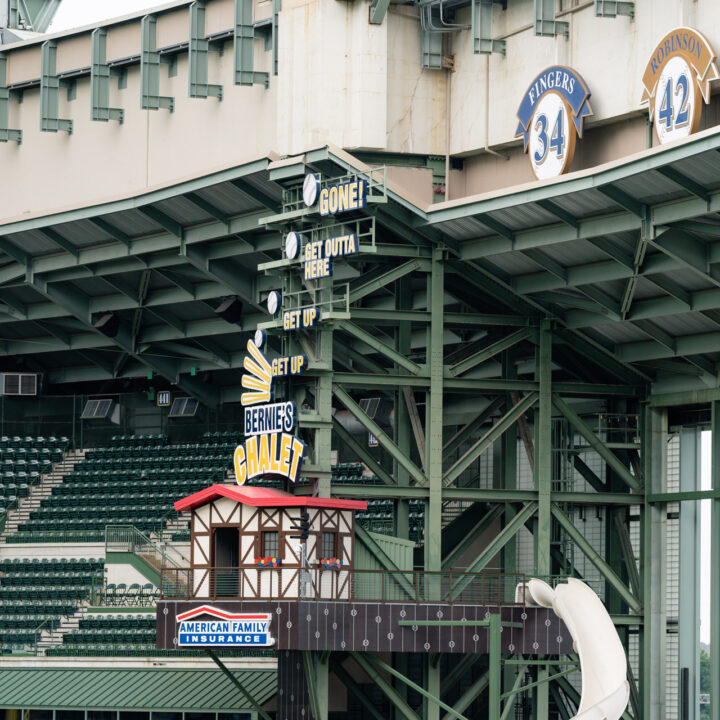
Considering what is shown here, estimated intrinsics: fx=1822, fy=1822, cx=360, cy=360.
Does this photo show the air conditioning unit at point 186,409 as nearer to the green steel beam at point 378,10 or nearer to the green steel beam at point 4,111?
the green steel beam at point 4,111

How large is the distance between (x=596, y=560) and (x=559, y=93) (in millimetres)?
12608

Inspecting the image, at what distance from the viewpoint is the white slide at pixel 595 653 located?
3688cm

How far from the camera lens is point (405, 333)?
48.9 metres

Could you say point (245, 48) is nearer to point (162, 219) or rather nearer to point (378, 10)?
point (162, 219)

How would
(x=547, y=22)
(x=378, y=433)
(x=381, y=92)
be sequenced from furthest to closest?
(x=381, y=92), (x=378, y=433), (x=547, y=22)

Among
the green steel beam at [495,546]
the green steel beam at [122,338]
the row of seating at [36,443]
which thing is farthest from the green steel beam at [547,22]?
the row of seating at [36,443]

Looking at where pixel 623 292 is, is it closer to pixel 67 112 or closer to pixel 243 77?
pixel 243 77

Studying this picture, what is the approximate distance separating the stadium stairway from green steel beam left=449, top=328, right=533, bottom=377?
1980 centimetres

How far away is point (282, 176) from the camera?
47125 millimetres

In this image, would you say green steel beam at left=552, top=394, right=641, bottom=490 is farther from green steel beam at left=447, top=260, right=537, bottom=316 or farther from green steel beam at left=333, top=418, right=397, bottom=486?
green steel beam at left=333, top=418, right=397, bottom=486

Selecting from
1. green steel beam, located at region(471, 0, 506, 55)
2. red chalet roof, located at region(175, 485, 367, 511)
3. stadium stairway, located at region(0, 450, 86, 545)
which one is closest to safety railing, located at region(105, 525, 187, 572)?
stadium stairway, located at region(0, 450, 86, 545)

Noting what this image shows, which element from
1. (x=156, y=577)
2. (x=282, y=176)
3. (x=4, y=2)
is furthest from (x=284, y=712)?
(x=4, y=2)

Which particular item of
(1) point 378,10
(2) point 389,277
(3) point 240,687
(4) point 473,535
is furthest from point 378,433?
(1) point 378,10

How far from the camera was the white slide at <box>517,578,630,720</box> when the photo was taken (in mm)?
36875
